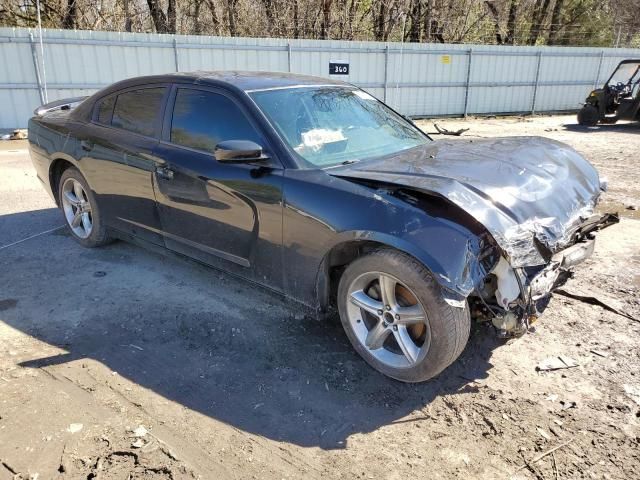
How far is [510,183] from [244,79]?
2116 mm

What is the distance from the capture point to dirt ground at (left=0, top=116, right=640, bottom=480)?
8.14 feet

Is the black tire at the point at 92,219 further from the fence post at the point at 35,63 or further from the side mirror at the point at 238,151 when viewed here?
the fence post at the point at 35,63

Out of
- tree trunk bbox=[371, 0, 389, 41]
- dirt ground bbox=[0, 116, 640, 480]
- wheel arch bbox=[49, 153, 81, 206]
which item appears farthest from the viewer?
tree trunk bbox=[371, 0, 389, 41]

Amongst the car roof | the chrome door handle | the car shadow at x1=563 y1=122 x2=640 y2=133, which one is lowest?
the car shadow at x1=563 y1=122 x2=640 y2=133

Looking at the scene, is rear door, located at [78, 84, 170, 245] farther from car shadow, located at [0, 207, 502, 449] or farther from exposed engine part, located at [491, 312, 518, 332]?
exposed engine part, located at [491, 312, 518, 332]

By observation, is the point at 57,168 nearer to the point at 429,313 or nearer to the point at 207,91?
the point at 207,91

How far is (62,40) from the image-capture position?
11.9 metres

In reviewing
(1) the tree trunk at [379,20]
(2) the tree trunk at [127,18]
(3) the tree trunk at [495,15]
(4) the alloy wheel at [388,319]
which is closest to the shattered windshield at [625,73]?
(1) the tree trunk at [379,20]

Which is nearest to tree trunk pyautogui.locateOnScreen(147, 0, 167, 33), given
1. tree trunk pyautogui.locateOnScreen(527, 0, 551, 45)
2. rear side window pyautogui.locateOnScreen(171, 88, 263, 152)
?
rear side window pyautogui.locateOnScreen(171, 88, 263, 152)

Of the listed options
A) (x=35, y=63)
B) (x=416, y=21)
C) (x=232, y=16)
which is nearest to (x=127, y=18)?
(x=232, y=16)

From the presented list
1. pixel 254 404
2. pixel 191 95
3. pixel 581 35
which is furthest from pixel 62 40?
pixel 581 35

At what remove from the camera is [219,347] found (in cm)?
344

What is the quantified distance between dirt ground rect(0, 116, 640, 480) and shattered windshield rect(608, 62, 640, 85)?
12501 millimetres

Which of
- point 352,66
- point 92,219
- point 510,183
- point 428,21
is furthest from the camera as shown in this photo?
point 428,21
